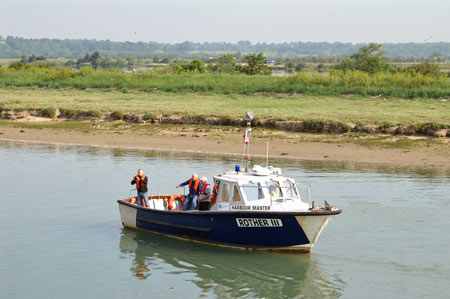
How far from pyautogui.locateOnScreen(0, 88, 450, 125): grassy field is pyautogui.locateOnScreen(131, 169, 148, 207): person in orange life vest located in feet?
62.7

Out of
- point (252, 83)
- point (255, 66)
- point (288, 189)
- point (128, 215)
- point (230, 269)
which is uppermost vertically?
point (255, 66)

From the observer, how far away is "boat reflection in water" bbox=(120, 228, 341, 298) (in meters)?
17.3

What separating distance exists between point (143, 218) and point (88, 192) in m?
6.58

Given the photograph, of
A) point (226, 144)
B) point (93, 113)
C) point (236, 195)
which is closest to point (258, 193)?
point (236, 195)

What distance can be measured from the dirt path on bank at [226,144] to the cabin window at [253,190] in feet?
52.2

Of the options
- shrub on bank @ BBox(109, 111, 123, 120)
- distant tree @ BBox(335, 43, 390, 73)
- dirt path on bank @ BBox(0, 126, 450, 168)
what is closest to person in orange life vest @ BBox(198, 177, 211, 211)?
dirt path on bank @ BBox(0, 126, 450, 168)

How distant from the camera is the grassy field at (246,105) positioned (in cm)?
3981

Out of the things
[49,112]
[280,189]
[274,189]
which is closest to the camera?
[274,189]

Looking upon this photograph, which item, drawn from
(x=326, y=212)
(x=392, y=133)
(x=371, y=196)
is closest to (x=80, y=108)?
(x=392, y=133)

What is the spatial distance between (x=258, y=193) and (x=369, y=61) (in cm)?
5490

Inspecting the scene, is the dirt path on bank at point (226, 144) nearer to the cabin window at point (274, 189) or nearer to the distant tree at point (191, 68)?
the cabin window at point (274, 189)

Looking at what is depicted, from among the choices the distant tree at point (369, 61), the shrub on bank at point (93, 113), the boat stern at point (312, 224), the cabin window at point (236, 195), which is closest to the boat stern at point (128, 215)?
the cabin window at point (236, 195)

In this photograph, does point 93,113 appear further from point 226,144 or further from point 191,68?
point 191,68

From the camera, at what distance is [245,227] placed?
19.1 m
